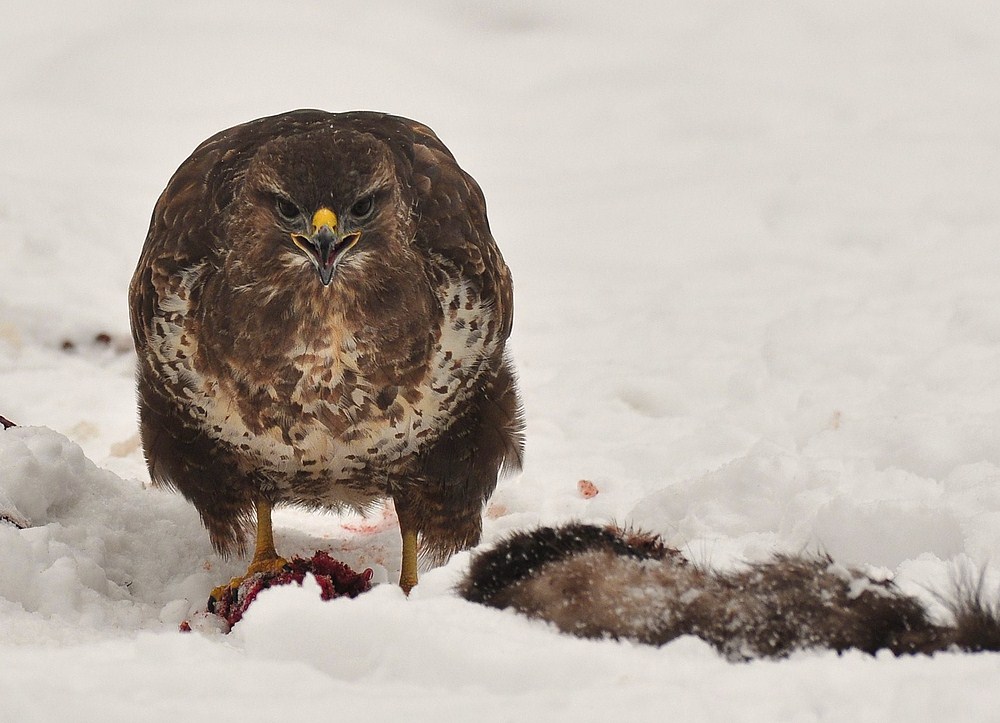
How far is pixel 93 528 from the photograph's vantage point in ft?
11.5

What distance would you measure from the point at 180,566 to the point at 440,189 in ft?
4.26

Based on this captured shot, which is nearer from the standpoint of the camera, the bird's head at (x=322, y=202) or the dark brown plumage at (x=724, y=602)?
the dark brown plumage at (x=724, y=602)

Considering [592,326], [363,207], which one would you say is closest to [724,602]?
[363,207]

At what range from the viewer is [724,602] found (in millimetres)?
2244

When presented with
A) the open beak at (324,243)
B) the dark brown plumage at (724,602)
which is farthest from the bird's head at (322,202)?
the dark brown plumage at (724,602)

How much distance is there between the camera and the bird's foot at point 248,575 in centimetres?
337

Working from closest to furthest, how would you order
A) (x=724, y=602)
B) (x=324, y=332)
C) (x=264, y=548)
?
(x=724, y=602)
(x=324, y=332)
(x=264, y=548)

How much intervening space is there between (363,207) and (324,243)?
195mm

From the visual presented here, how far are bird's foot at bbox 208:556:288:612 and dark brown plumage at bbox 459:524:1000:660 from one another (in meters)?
1.10

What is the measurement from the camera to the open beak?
3.06 m

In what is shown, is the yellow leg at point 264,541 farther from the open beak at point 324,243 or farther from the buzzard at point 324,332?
the open beak at point 324,243

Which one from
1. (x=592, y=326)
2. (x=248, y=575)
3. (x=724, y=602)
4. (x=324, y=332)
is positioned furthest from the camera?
(x=592, y=326)

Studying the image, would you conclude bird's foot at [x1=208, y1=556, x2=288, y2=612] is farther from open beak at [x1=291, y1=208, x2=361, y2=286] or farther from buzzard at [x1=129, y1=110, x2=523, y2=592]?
open beak at [x1=291, y1=208, x2=361, y2=286]

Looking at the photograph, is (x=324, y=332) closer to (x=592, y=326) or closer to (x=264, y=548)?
(x=264, y=548)
